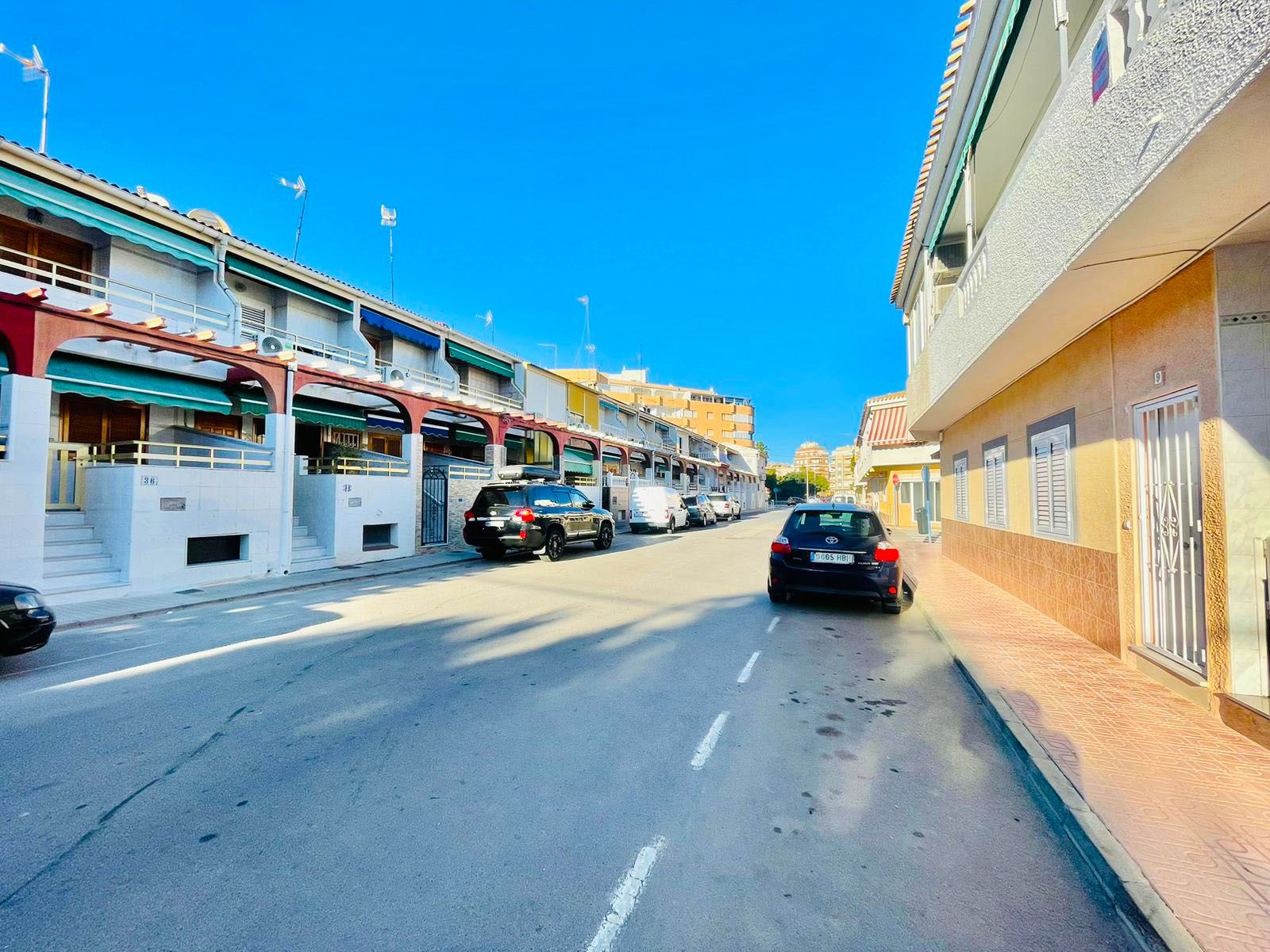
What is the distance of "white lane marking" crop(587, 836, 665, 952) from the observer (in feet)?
7.23

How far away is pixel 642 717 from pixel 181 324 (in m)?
12.1

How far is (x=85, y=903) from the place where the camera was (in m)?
2.41

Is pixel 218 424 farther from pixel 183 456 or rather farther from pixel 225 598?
pixel 225 598

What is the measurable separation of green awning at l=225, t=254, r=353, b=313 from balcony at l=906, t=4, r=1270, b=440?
16.0 meters

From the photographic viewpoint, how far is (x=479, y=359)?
78.4 ft

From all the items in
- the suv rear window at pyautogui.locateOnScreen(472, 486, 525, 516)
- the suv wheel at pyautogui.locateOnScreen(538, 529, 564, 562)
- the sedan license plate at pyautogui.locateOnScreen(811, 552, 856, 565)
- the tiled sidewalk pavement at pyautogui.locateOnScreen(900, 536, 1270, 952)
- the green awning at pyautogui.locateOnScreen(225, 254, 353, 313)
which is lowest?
the tiled sidewalk pavement at pyautogui.locateOnScreen(900, 536, 1270, 952)

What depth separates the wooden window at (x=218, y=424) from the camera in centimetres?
1526

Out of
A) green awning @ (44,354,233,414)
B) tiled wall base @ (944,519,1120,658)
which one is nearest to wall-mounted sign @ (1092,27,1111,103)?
tiled wall base @ (944,519,1120,658)

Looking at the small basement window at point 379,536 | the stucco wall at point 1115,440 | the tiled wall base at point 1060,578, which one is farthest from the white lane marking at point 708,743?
the small basement window at point 379,536

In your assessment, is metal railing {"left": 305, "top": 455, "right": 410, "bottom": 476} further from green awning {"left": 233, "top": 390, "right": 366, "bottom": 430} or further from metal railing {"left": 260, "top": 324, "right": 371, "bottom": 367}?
metal railing {"left": 260, "top": 324, "right": 371, "bottom": 367}

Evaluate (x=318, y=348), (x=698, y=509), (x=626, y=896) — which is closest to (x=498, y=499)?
(x=318, y=348)

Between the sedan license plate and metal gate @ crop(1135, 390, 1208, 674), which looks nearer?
metal gate @ crop(1135, 390, 1208, 674)

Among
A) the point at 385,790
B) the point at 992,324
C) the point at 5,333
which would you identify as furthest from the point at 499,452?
the point at 385,790

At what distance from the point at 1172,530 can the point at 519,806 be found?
5.78 m
